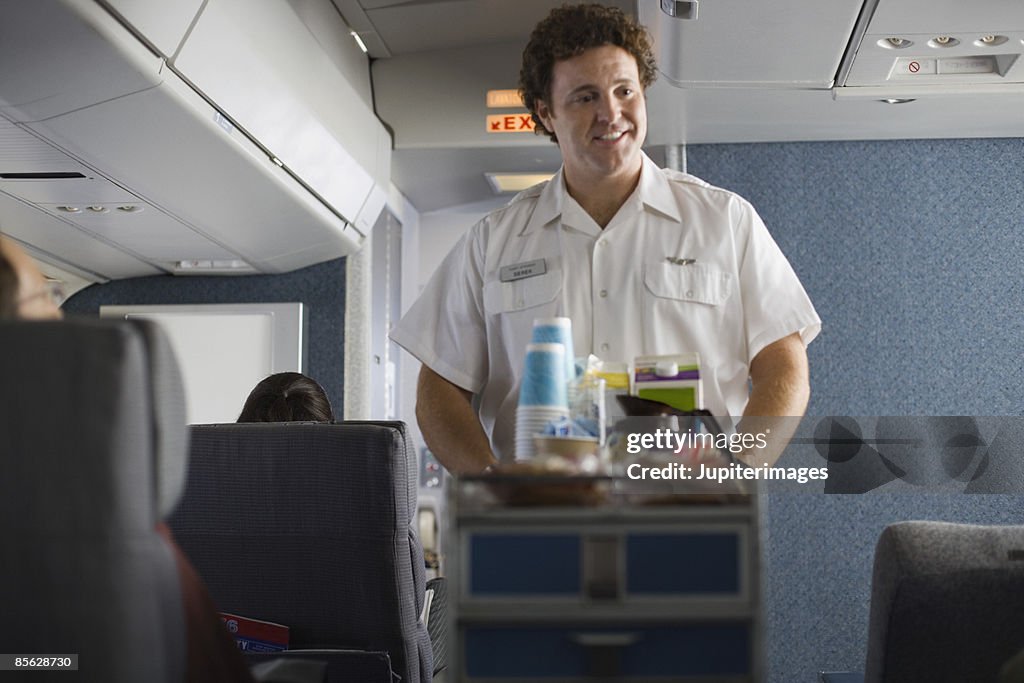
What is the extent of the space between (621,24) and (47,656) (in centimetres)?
143

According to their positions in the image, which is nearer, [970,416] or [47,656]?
[47,656]

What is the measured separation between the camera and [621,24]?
6.89 ft

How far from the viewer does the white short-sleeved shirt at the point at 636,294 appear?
2.20 m

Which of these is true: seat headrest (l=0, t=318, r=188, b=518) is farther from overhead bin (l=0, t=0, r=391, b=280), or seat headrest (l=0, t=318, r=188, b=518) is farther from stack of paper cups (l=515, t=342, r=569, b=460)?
overhead bin (l=0, t=0, r=391, b=280)

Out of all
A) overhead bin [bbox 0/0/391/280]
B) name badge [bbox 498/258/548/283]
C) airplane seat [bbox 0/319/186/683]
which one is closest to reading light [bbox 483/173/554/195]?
overhead bin [bbox 0/0/391/280]

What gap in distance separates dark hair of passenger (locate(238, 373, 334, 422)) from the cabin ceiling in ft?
5.01

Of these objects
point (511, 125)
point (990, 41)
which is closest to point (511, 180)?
point (511, 125)

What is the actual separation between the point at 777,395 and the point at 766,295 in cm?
24

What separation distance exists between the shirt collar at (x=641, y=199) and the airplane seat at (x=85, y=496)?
117 cm

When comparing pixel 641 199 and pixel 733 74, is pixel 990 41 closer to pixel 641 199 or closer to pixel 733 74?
pixel 733 74

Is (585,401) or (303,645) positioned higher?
(585,401)

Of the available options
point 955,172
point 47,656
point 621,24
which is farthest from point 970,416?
point 47,656

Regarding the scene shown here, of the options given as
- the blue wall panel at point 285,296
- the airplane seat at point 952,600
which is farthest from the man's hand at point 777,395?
the blue wall panel at point 285,296

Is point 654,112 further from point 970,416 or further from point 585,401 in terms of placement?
point 585,401
